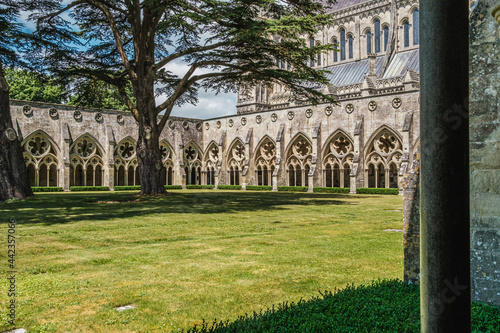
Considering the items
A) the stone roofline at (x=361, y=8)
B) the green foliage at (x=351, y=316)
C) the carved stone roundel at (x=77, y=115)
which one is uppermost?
the stone roofline at (x=361, y=8)

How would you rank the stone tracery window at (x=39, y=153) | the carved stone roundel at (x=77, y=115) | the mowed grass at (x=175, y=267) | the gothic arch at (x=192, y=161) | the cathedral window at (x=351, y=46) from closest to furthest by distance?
the mowed grass at (x=175, y=267), the stone tracery window at (x=39, y=153), the carved stone roundel at (x=77, y=115), the gothic arch at (x=192, y=161), the cathedral window at (x=351, y=46)

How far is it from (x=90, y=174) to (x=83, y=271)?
33331mm

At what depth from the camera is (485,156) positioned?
3.77m

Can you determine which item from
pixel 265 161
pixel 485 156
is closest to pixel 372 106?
pixel 265 161

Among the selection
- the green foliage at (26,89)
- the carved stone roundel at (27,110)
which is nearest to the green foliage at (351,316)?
the carved stone roundel at (27,110)

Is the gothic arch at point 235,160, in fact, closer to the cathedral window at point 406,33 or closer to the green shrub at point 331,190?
the green shrub at point 331,190

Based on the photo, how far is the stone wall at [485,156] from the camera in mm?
3713

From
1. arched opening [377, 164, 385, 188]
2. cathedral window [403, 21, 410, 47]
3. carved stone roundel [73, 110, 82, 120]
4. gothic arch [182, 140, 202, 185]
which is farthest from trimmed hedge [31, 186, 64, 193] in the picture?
cathedral window [403, 21, 410, 47]

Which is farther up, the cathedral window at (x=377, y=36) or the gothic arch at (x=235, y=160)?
the cathedral window at (x=377, y=36)

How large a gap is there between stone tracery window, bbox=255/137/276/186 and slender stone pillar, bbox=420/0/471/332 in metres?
30.9

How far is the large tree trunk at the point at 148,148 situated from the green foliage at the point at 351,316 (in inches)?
628

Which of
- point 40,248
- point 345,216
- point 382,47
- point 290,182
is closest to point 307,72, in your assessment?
point 345,216

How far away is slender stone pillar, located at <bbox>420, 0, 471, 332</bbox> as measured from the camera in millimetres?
1578

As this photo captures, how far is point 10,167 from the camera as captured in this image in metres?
15.7
